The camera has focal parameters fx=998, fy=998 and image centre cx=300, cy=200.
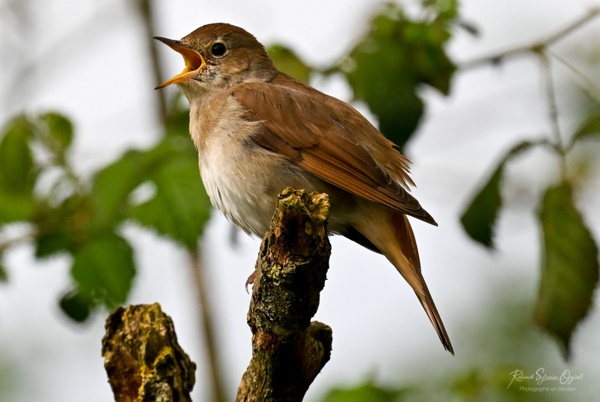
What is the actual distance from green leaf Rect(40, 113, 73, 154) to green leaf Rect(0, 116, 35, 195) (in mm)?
135

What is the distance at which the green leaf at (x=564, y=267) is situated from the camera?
180 inches

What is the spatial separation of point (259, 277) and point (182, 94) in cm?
267

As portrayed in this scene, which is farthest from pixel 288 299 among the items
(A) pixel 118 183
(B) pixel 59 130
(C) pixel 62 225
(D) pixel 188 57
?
(D) pixel 188 57

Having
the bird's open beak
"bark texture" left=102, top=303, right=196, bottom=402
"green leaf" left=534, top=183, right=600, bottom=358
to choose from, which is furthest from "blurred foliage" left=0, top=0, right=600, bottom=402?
"bark texture" left=102, top=303, right=196, bottom=402

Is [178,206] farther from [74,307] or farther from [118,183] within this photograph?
[74,307]

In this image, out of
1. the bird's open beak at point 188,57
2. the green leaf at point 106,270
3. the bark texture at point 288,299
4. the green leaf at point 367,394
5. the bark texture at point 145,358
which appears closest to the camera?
the bark texture at point 288,299

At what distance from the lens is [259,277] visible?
3.51 m

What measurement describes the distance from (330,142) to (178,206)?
89 centimetres

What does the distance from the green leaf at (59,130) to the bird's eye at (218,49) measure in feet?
3.05

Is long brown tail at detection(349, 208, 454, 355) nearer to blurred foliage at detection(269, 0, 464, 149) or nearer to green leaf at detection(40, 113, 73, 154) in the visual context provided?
blurred foliage at detection(269, 0, 464, 149)

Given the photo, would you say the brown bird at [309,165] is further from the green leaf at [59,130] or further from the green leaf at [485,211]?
the green leaf at [59,130]

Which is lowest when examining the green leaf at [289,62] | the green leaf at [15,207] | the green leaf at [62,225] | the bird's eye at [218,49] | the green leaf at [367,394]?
the green leaf at [367,394]

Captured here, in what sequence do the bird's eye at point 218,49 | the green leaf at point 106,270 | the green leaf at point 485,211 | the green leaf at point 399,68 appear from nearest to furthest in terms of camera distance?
the green leaf at point 485,211, the green leaf at point 106,270, the green leaf at point 399,68, the bird's eye at point 218,49

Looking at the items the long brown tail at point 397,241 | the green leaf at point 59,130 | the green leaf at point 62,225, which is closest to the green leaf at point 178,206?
the green leaf at point 62,225
